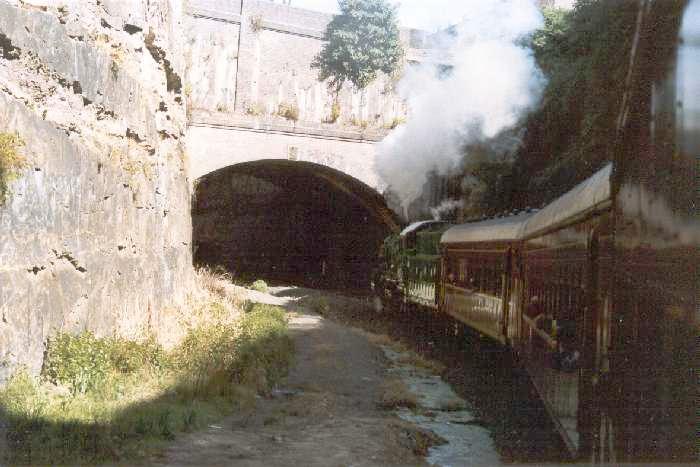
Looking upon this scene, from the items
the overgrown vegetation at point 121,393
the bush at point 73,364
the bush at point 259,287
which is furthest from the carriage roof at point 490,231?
the bush at point 259,287

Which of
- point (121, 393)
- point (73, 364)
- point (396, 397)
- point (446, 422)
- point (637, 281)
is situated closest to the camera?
point (637, 281)

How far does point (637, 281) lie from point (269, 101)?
2039 cm

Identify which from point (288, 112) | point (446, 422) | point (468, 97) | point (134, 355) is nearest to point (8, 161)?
point (134, 355)

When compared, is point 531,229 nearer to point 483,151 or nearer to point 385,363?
point 385,363

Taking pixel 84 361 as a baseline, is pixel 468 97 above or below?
above

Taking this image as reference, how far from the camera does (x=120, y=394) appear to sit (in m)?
7.31

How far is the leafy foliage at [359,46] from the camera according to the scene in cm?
2436

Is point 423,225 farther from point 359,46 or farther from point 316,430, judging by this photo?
point 316,430

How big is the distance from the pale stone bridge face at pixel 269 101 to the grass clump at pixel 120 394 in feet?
37.2

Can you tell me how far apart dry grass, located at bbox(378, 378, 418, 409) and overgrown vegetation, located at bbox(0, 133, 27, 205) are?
5557 mm

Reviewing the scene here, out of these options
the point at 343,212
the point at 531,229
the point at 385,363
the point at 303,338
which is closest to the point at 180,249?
the point at 303,338

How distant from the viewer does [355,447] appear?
708cm

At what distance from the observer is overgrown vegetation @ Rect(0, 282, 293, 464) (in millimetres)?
5527

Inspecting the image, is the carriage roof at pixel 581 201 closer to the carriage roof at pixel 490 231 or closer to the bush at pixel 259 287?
the carriage roof at pixel 490 231
